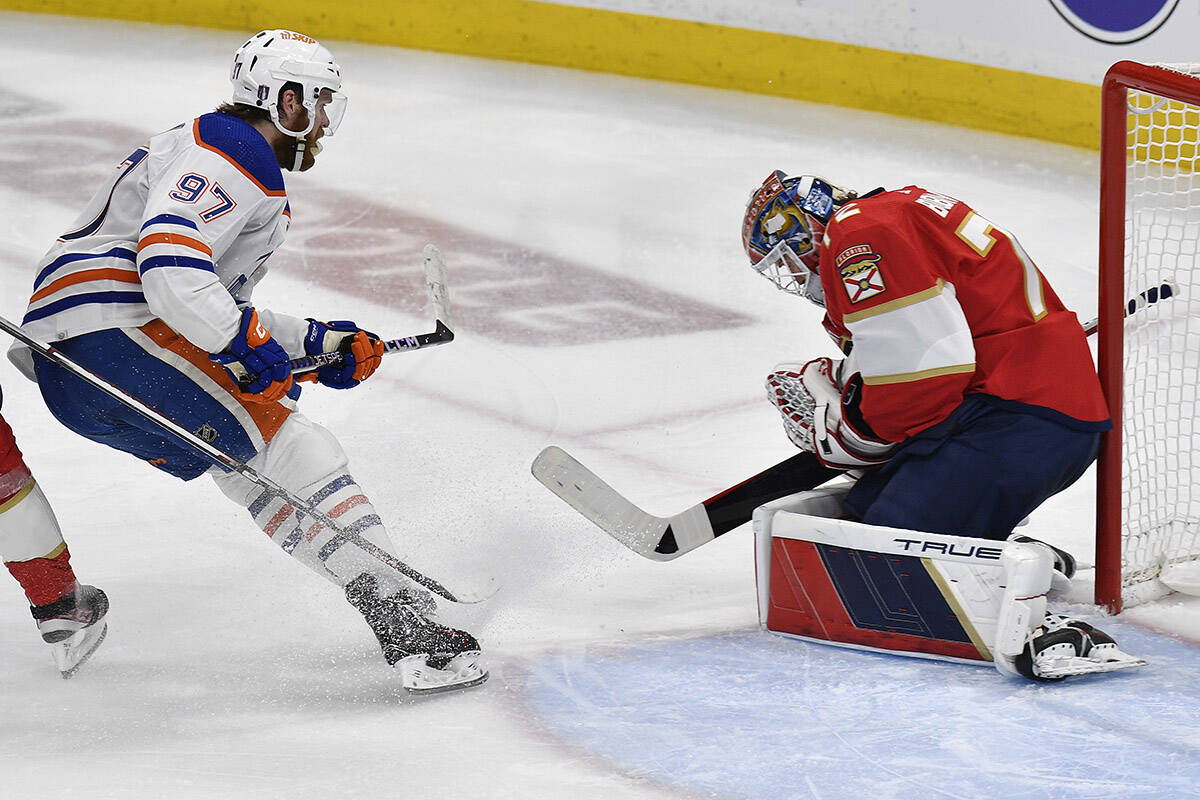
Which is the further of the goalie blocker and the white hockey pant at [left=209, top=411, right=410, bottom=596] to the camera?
the white hockey pant at [left=209, top=411, right=410, bottom=596]

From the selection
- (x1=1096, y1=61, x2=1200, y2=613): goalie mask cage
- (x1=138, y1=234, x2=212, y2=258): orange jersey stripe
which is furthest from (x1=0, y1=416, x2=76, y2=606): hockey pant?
(x1=1096, y1=61, x2=1200, y2=613): goalie mask cage

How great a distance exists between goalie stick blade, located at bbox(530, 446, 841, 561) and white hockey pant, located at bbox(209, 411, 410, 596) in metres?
0.37

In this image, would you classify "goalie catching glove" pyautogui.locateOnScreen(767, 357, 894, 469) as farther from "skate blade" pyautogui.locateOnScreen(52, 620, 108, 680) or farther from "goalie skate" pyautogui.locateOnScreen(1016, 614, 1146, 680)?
"skate blade" pyautogui.locateOnScreen(52, 620, 108, 680)

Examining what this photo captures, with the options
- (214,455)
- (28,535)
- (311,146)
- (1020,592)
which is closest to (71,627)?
(28,535)

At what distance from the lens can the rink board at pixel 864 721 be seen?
2154mm

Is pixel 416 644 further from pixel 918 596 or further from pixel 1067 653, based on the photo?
pixel 1067 653

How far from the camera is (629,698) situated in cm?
245

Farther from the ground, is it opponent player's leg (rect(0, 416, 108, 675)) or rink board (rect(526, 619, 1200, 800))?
opponent player's leg (rect(0, 416, 108, 675))

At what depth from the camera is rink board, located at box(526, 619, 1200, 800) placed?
7.07 ft

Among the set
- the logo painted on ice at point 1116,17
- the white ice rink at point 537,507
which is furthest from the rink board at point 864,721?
the logo painted on ice at point 1116,17

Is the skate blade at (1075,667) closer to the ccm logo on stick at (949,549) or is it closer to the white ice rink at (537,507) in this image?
the white ice rink at (537,507)

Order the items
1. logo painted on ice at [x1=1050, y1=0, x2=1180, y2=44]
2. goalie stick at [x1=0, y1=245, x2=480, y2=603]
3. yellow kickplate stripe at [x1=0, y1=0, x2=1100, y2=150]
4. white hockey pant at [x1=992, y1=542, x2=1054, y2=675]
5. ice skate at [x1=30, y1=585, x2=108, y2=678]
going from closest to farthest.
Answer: white hockey pant at [x1=992, y1=542, x2=1054, y2=675] → goalie stick at [x1=0, y1=245, x2=480, y2=603] → ice skate at [x1=30, y1=585, x2=108, y2=678] → logo painted on ice at [x1=1050, y1=0, x2=1180, y2=44] → yellow kickplate stripe at [x1=0, y1=0, x2=1100, y2=150]

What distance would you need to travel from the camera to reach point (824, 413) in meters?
2.69

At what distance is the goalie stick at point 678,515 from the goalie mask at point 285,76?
700mm
